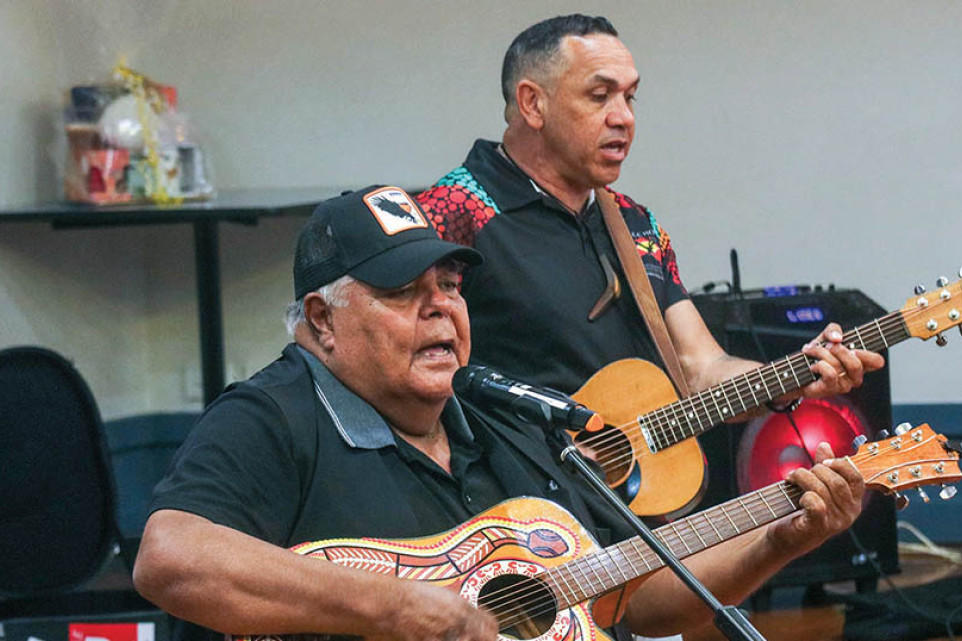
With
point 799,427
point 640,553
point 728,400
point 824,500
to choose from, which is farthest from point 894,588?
point 640,553

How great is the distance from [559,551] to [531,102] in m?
1.36

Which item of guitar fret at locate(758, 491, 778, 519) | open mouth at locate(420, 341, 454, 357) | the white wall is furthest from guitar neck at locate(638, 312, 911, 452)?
the white wall

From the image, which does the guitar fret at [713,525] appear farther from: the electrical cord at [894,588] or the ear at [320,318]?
the electrical cord at [894,588]

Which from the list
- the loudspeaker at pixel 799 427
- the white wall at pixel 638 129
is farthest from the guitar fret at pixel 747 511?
the white wall at pixel 638 129

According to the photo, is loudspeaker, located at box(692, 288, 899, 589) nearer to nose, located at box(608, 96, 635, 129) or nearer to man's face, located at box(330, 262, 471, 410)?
nose, located at box(608, 96, 635, 129)

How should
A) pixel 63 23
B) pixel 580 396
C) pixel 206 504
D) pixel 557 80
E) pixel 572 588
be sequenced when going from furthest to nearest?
pixel 63 23 < pixel 557 80 < pixel 580 396 < pixel 572 588 < pixel 206 504

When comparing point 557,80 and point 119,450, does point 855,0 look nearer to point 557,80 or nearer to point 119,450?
point 557,80

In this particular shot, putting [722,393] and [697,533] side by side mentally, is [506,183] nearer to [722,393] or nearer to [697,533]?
[722,393]

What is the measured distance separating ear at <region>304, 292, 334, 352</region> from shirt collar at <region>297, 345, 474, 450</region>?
35mm

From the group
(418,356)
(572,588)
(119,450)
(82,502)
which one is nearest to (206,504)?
(418,356)

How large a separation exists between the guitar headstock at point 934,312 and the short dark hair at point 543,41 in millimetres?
958

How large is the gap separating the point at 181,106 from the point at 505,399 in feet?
11.7

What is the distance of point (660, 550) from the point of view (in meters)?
1.92

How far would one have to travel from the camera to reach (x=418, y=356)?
2244 mm
